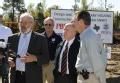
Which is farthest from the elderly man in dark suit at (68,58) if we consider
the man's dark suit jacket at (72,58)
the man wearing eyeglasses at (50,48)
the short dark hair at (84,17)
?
the man wearing eyeglasses at (50,48)

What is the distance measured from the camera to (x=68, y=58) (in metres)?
7.21

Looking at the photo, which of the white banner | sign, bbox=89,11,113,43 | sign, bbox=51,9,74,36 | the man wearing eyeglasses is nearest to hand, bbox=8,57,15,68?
the man wearing eyeglasses

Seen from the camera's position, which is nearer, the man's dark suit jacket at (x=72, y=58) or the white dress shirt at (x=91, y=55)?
the white dress shirt at (x=91, y=55)

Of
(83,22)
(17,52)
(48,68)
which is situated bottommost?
(48,68)

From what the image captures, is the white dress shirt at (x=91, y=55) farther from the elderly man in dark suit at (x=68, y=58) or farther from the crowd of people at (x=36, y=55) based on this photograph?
the elderly man in dark suit at (x=68, y=58)

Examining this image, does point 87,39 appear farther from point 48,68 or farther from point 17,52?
point 48,68

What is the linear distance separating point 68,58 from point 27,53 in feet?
2.07

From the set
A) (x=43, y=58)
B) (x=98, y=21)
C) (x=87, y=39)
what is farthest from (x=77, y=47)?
(x=98, y=21)

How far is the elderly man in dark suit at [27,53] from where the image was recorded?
23.1 feet

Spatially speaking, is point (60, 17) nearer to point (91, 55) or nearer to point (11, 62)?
point (11, 62)

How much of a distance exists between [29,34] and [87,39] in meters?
1.23

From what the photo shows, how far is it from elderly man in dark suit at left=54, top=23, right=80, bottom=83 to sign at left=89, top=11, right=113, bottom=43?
12.9ft

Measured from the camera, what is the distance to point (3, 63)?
652cm

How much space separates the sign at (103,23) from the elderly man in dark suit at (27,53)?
4.20m
